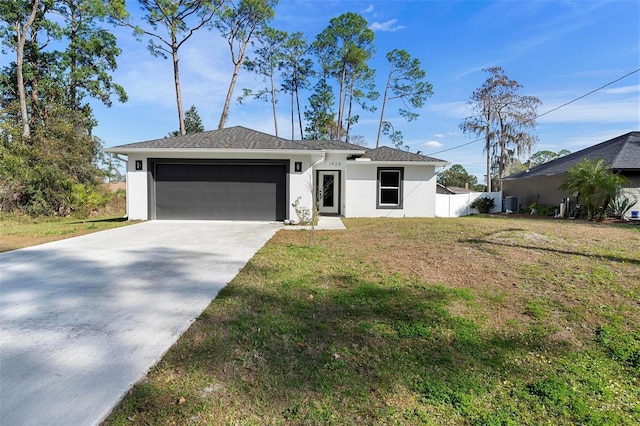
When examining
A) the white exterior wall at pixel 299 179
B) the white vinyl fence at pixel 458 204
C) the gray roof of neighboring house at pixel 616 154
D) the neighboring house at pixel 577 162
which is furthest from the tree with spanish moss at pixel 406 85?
the white exterior wall at pixel 299 179

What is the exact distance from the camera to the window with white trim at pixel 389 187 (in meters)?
13.9

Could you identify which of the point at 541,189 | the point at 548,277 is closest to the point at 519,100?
the point at 541,189

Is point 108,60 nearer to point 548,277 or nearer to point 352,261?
point 352,261

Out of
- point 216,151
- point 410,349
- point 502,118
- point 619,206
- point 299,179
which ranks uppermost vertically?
point 502,118

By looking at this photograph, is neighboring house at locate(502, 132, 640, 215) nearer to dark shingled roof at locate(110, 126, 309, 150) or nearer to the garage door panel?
dark shingled roof at locate(110, 126, 309, 150)

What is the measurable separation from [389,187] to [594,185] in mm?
7140

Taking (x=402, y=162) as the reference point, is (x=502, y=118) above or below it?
above

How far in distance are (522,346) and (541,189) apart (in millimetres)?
17057

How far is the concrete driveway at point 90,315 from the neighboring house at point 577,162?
14.9 metres

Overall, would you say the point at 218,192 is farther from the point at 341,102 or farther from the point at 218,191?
the point at 341,102

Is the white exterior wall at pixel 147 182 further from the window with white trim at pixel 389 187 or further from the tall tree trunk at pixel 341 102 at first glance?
the tall tree trunk at pixel 341 102

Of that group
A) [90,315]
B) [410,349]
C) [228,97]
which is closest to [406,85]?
[228,97]

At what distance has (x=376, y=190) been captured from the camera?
13867 mm

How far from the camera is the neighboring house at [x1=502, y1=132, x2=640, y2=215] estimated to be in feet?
41.8
